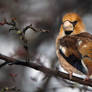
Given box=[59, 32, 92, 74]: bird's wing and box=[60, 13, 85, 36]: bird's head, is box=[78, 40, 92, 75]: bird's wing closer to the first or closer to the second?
box=[59, 32, 92, 74]: bird's wing

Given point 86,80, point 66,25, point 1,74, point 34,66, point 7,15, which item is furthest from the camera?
point 1,74

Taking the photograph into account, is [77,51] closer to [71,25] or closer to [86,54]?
[86,54]

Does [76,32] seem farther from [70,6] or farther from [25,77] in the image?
[70,6]

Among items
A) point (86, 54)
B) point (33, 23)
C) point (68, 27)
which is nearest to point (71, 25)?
point (68, 27)

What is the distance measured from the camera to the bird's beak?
16.5 feet

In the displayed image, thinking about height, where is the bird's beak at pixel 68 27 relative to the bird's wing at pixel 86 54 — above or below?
above

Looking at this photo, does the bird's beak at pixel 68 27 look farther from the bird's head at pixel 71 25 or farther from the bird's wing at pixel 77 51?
the bird's wing at pixel 77 51

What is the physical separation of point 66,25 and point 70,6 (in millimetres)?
3888

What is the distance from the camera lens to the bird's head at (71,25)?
5066mm

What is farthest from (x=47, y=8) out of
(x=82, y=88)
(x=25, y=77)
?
(x=82, y=88)

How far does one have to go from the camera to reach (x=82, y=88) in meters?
4.91

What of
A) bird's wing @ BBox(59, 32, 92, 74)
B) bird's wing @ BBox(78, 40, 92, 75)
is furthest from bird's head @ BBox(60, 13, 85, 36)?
bird's wing @ BBox(78, 40, 92, 75)

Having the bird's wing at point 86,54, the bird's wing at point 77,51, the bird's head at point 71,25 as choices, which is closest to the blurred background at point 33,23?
the bird's head at point 71,25

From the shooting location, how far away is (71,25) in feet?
16.8
